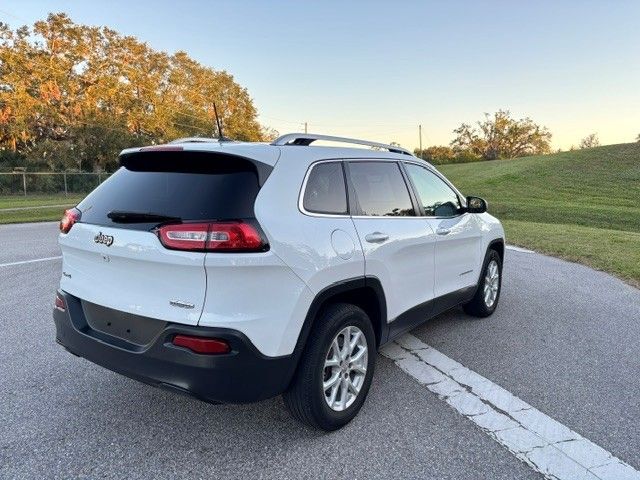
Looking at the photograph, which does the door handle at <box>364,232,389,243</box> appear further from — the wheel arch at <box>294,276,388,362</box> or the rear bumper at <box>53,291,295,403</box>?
the rear bumper at <box>53,291,295,403</box>

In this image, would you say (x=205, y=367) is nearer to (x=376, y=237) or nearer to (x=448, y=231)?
(x=376, y=237)

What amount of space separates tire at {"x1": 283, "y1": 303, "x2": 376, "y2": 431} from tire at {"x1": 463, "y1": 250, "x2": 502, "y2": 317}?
89.1 inches

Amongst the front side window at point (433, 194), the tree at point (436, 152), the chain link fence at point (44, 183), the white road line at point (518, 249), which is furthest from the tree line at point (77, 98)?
the tree at point (436, 152)

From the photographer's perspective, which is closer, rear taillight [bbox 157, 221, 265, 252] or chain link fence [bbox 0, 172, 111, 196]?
rear taillight [bbox 157, 221, 265, 252]

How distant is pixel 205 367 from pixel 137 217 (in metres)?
0.94

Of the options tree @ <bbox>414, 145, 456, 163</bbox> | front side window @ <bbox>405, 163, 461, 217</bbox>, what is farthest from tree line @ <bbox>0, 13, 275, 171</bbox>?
tree @ <bbox>414, 145, 456, 163</bbox>

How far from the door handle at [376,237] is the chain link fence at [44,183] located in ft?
93.4

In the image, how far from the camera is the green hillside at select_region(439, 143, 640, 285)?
9615mm

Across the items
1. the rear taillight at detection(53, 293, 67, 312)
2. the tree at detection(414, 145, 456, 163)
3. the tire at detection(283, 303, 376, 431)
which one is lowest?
the tire at detection(283, 303, 376, 431)

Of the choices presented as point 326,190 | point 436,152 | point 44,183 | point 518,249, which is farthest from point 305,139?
point 436,152

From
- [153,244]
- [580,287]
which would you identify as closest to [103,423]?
[153,244]

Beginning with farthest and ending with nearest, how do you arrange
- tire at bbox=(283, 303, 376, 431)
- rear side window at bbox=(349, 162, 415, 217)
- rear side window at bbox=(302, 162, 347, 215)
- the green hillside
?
the green hillside
rear side window at bbox=(349, 162, 415, 217)
rear side window at bbox=(302, 162, 347, 215)
tire at bbox=(283, 303, 376, 431)

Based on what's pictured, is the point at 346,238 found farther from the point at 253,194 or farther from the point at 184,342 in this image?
the point at 184,342

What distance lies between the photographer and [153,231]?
2486 mm
